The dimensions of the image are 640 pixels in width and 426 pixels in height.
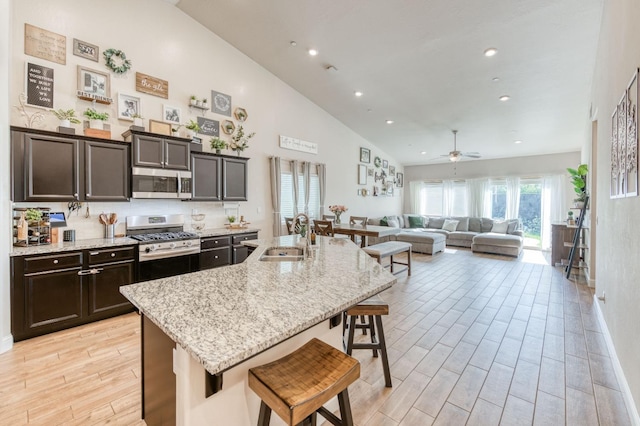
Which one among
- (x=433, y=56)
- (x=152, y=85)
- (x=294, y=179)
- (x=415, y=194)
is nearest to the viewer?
(x=152, y=85)

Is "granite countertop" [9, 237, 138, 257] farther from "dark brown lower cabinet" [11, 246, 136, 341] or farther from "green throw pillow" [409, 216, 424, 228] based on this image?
"green throw pillow" [409, 216, 424, 228]

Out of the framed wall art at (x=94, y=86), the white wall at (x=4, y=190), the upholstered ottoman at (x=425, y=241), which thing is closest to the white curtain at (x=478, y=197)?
the upholstered ottoman at (x=425, y=241)

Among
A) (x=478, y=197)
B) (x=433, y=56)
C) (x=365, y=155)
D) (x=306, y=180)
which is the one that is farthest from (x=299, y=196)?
(x=478, y=197)

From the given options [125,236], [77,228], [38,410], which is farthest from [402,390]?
[77,228]

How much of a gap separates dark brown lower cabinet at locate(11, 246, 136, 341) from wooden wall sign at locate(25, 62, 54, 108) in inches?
68.2

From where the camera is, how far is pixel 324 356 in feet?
4.39

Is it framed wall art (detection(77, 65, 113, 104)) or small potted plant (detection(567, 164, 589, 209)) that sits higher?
framed wall art (detection(77, 65, 113, 104))

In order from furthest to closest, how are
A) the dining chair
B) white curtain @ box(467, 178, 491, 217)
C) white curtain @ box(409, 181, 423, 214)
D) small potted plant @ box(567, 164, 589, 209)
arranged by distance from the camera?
Result: white curtain @ box(409, 181, 423, 214) < white curtain @ box(467, 178, 491, 217) < small potted plant @ box(567, 164, 589, 209) < the dining chair

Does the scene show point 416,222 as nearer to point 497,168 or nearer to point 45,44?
point 497,168

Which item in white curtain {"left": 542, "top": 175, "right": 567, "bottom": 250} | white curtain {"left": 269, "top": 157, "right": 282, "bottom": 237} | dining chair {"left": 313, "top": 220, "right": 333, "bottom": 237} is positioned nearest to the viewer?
dining chair {"left": 313, "top": 220, "right": 333, "bottom": 237}

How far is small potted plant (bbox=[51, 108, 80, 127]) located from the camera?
10.2ft

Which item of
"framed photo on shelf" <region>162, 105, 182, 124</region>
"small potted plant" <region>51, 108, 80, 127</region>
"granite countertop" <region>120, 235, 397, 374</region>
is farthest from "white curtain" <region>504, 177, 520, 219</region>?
"small potted plant" <region>51, 108, 80, 127</region>

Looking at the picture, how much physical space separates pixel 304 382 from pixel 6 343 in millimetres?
3195

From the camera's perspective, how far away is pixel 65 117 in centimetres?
315
